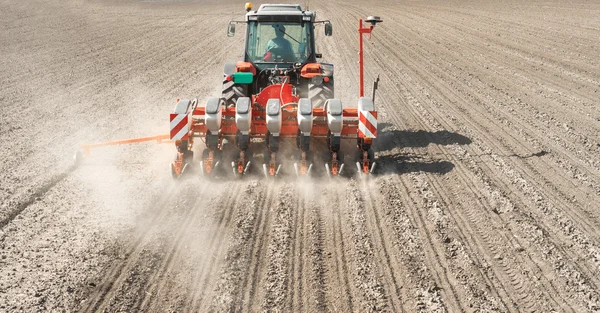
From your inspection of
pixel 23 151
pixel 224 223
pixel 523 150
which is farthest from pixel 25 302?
pixel 523 150

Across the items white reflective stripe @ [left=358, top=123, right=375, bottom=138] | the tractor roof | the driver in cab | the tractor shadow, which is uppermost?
the tractor roof

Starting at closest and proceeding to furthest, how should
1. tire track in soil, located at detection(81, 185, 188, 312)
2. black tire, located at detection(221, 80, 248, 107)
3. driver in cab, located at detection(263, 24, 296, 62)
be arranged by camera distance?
tire track in soil, located at detection(81, 185, 188, 312) → black tire, located at detection(221, 80, 248, 107) → driver in cab, located at detection(263, 24, 296, 62)

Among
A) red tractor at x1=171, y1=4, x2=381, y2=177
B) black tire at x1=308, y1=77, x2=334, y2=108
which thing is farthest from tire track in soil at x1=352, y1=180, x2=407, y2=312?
black tire at x1=308, y1=77, x2=334, y2=108

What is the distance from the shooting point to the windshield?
8.47 metres

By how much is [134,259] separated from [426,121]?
652 cm

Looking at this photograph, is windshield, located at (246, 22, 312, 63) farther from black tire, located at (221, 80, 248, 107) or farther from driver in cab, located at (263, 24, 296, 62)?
black tire, located at (221, 80, 248, 107)

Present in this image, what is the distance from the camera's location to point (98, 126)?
31.9 feet

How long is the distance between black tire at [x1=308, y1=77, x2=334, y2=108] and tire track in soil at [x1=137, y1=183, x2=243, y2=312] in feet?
6.66

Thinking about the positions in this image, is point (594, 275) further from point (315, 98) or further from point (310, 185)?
point (315, 98)

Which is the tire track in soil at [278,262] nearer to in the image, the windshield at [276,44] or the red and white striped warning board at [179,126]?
the red and white striped warning board at [179,126]

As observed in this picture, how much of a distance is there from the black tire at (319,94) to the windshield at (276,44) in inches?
27.7

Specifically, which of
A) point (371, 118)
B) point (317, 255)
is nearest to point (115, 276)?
point (317, 255)

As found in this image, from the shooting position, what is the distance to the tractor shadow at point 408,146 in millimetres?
7422

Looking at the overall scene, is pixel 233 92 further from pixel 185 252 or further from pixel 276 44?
pixel 185 252
